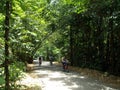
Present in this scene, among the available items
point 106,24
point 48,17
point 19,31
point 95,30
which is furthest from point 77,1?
point 48,17

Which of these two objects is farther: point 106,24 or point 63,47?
point 63,47

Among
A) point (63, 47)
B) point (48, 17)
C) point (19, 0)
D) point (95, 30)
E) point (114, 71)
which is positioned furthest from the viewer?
point (63, 47)

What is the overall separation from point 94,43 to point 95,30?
4.56 ft

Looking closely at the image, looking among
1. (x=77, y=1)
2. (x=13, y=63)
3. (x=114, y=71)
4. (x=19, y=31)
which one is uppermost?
(x=77, y=1)

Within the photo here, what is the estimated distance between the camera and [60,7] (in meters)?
27.7

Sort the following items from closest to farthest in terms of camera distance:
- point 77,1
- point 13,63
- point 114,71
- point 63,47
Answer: point 13,63 < point 77,1 < point 114,71 < point 63,47

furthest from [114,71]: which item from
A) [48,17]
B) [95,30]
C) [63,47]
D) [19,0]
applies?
[63,47]

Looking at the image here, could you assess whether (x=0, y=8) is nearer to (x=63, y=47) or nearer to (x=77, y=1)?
(x=77, y=1)

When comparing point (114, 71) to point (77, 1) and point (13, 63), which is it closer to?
point (77, 1)

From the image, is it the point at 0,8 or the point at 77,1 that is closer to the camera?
the point at 0,8

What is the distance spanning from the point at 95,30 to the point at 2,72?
16585mm

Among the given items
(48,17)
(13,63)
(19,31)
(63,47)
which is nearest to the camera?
(13,63)

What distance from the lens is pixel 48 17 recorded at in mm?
30062

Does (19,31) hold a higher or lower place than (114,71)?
higher
